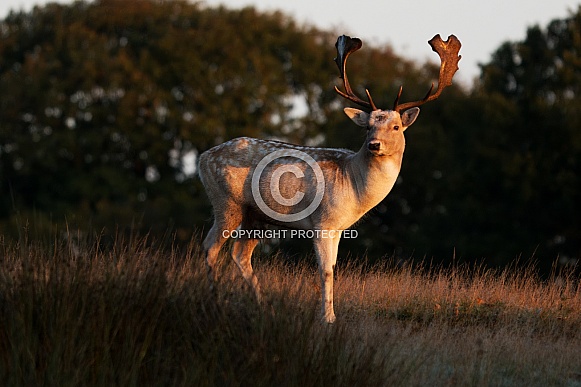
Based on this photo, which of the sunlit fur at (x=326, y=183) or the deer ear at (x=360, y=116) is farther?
the deer ear at (x=360, y=116)

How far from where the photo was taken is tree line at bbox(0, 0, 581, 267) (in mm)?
29719

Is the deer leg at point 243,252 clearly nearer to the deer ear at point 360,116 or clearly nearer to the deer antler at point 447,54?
the deer ear at point 360,116

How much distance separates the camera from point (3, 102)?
3531cm

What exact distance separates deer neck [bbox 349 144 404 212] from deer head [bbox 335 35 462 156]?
12cm

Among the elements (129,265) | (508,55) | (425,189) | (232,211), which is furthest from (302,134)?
(129,265)

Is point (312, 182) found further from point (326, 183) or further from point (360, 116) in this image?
point (360, 116)

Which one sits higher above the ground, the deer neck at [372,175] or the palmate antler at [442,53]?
the palmate antler at [442,53]

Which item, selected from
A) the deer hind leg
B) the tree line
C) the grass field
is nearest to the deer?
the deer hind leg

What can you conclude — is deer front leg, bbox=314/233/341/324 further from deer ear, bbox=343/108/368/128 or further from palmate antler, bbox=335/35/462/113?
palmate antler, bbox=335/35/462/113

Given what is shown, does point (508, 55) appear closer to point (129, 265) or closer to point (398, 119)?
point (398, 119)

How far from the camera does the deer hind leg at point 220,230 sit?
10.1m

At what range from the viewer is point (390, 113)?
383 inches

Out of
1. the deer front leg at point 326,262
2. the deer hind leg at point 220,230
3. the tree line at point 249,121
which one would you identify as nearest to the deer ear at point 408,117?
the deer front leg at point 326,262

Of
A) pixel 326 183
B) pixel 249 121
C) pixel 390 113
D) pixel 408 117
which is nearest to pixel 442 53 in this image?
pixel 408 117
